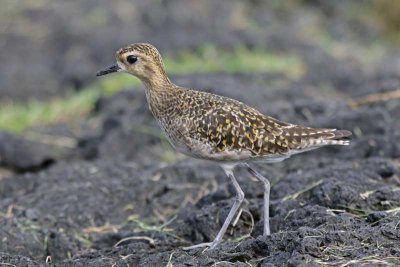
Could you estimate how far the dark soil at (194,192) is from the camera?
20.5 feet

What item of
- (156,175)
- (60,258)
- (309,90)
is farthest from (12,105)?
(60,258)

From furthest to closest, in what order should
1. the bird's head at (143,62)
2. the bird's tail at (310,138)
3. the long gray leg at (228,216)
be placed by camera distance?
the bird's head at (143,62), the bird's tail at (310,138), the long gray leg at (228,216)

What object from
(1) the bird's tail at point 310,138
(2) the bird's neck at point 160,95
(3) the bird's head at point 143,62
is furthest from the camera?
(3) the bird's head at point 143,62

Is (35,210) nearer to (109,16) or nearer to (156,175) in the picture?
(156,175)

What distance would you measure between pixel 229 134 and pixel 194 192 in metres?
2.36

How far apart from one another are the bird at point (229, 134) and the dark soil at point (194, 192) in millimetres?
433

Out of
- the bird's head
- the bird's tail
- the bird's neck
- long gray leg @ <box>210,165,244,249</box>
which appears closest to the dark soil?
long gray leg @ <box>210,165,244,249</box>

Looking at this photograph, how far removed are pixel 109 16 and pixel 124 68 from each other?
12.3 m

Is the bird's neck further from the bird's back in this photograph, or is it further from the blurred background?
the blurred background

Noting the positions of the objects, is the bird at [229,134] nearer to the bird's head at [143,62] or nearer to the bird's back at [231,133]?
the bird's back at [231,133]

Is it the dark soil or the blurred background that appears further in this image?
the blurred background

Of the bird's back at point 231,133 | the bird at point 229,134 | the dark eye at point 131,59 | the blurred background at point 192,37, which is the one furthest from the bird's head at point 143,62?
the blurred background at point 192,37

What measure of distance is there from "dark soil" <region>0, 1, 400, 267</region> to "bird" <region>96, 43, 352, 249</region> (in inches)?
17.1

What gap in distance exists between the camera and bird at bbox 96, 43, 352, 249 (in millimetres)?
7180
